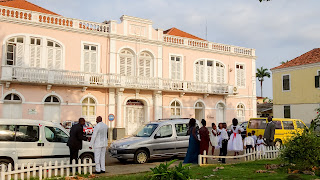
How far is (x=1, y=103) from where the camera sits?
2341 centimetres

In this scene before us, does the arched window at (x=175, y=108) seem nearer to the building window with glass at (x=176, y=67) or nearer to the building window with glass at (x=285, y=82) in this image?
the building window with glass at (x=176, y=67)

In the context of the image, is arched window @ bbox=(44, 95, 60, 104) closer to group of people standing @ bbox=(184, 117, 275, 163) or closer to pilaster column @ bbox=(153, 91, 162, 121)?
pilaster column @ bbox=(153, 91, 162, 121)

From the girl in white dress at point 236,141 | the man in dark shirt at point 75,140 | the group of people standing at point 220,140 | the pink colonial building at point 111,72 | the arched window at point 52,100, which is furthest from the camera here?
the arched window at point 52,100

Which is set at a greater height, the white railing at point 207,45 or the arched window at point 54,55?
the white railing at point 207,45

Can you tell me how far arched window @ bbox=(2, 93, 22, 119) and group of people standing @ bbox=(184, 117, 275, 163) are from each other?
1480cm

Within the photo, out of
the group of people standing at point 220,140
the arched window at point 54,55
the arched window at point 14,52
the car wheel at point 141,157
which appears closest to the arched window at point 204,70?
the arched window at point 54,55

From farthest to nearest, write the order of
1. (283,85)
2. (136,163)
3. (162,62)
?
(283,85) → (162,62) → (136,163)

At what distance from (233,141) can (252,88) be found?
22.0 m

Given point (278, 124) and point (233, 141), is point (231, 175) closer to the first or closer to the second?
point (233, 141)

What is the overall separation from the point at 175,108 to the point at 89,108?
7763 millimetres

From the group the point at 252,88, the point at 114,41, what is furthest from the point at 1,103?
the point at 252,88

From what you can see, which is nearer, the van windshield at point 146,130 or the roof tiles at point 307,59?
the van windshield at point 146,130

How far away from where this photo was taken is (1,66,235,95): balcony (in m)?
23.5

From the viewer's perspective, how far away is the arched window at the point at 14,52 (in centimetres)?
2397
